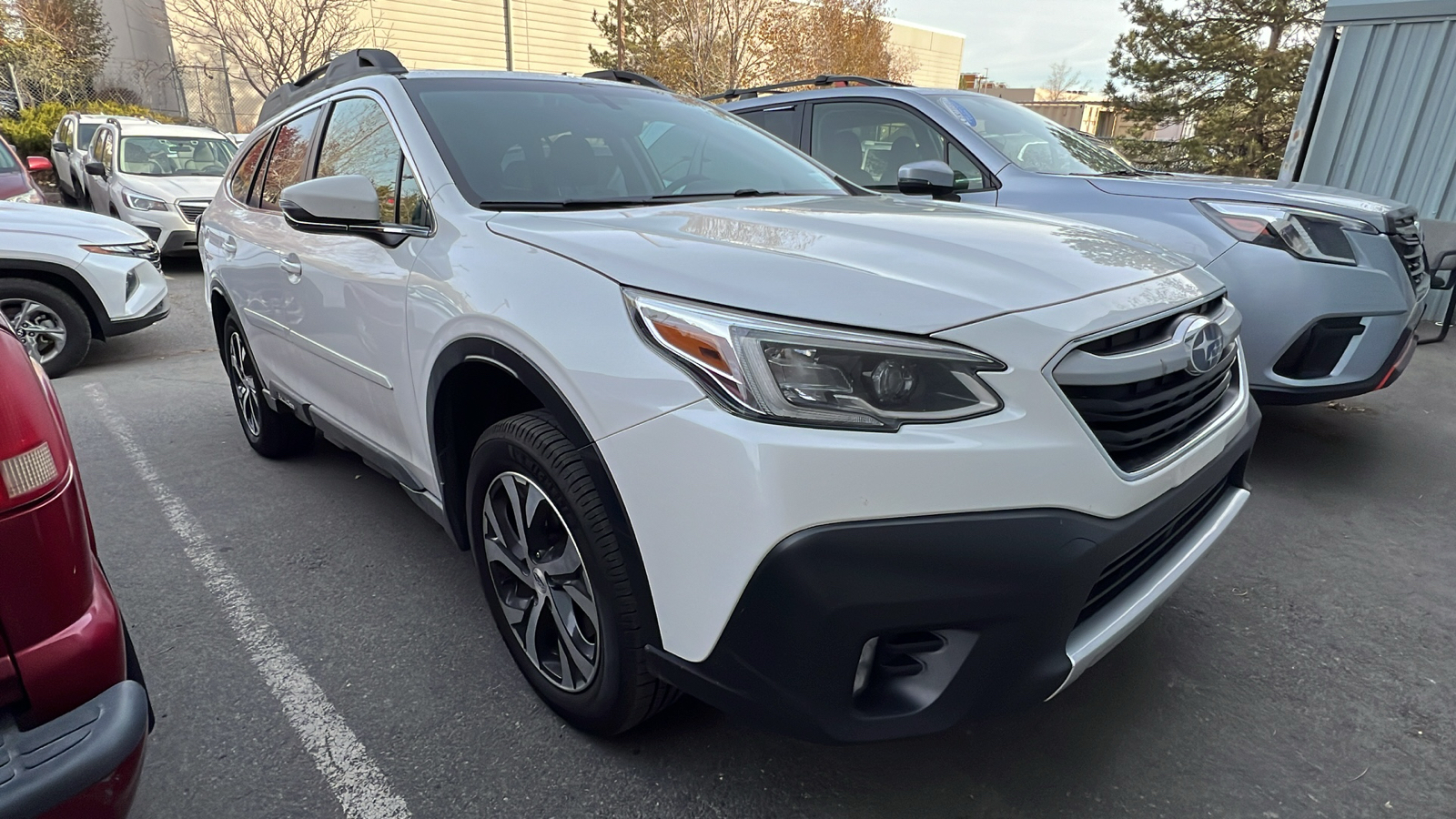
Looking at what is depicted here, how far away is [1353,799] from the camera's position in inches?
73.0

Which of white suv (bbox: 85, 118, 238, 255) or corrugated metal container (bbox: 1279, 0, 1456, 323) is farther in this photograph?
white suv (bbox: 85, 118, 238, 255)

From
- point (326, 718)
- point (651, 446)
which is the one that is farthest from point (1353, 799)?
point (326, 718)

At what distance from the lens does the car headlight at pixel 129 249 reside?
17.8 feet

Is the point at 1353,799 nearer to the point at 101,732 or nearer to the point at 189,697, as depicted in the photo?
the point at 101,732

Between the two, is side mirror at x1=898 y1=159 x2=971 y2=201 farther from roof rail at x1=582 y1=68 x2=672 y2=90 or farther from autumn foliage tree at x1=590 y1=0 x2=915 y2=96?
autumn foliage tree at x1=590 y1=0 x2=915 y2=96

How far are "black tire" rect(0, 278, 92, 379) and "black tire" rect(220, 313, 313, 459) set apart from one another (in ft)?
7.12

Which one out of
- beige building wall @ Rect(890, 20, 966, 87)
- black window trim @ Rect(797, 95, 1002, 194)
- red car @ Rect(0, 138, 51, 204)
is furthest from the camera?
beige building wall @ Rect(890, 20, 966, 87)

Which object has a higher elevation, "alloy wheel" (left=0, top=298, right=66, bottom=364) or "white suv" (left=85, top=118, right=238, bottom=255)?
"white suv" (left=85, top=118, right=238, bottom=255)

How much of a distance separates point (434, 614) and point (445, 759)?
72cm

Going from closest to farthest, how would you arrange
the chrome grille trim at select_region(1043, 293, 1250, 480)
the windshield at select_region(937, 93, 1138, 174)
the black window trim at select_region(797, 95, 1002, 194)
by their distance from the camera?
the chrome grille trim at select_region(1043, 293, 1250, 480)
the black window trim at select_region(797, 95, 1002, 194)
the windshield at select_region(937, 93, 1138, 174)

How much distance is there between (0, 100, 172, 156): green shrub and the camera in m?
20.9

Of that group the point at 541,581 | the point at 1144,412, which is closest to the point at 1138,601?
the point at 1144,412

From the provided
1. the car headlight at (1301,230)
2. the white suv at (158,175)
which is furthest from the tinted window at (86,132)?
the car headlight at (1301,230)

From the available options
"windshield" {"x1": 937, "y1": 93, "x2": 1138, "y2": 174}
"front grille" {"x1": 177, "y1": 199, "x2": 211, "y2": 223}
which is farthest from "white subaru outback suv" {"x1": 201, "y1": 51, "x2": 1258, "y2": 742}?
"front grille" {"x1": 177, "y1": 199, "x2": 211, "y2": 223}
